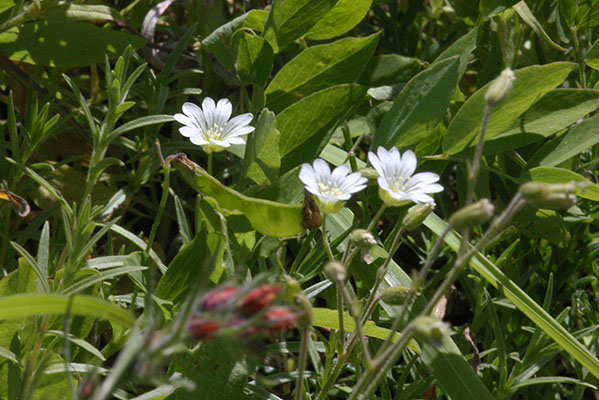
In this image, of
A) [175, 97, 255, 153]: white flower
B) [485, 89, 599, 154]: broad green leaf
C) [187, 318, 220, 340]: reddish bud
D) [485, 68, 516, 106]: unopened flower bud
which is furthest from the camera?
[485, 89, 599, 154]: broad green leaf

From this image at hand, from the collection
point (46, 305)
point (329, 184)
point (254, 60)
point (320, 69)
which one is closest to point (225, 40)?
point (254, 60)

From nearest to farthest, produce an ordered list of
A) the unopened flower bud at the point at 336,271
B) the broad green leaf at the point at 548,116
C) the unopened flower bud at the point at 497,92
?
the unopened flower bud at the point at 336,271 → the unopened flower bud at the point at 497,92 → the broad green leaf at the point at 548,116

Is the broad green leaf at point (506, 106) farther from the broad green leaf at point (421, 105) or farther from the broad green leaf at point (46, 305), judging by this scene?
the broad green leaf at point (46, 305)

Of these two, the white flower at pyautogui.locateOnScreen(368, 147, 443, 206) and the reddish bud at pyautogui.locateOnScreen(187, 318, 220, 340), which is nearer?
the reddish bud at pyautogui.locateOnScreen(187, 318, 220, 340)

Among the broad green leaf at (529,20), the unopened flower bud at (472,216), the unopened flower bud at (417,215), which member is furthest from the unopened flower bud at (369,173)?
the broad green leaf at (529,20)

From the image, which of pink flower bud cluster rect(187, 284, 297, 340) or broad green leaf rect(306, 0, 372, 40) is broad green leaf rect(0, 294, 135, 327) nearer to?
pink flower bud cluster rect(187, 284, 297, 340)

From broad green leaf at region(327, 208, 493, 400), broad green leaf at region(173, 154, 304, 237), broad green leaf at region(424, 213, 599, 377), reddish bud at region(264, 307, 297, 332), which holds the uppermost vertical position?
reddish bud at region(264, 307, 297, 332)

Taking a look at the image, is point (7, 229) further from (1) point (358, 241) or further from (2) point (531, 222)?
(2) point (531, 222)

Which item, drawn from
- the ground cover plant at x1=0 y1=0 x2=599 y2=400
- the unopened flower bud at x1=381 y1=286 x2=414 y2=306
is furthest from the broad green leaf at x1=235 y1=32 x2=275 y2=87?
the unopened flower bud at x1=381 y1=286 x2=414 y2=306
